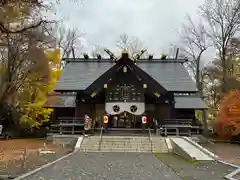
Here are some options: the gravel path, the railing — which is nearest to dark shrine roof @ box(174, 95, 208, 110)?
the railing

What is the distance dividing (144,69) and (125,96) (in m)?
6.72

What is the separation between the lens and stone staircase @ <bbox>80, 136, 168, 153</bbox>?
1869 centimetres

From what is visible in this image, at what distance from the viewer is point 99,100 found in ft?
85.9

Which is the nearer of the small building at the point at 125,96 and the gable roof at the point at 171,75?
the small building at the point at 125,96


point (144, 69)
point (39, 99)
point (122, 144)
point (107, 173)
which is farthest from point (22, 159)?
point (144, 69)

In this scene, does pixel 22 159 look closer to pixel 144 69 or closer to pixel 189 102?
pixel 189 102

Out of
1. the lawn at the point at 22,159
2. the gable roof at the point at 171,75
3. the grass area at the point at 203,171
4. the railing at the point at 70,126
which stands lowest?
the grass area at the point at 203,171

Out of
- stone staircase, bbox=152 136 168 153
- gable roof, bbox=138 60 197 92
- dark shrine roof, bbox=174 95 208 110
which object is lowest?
stone staircase, bbox=152 136 168 153

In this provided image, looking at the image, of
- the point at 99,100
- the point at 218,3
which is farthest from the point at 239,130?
the point at 218,3

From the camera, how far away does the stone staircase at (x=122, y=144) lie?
18.7 meters

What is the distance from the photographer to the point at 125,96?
2478 cm

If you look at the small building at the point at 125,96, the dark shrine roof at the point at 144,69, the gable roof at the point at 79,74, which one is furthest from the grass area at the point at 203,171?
the gable roof at the point at 79,74

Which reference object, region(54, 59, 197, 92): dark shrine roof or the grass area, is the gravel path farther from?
region(54, 59, 197, 92): dark shrine roof

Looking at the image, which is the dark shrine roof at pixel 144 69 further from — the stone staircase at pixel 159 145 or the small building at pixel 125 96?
the stone staircase at pixel 159 145
